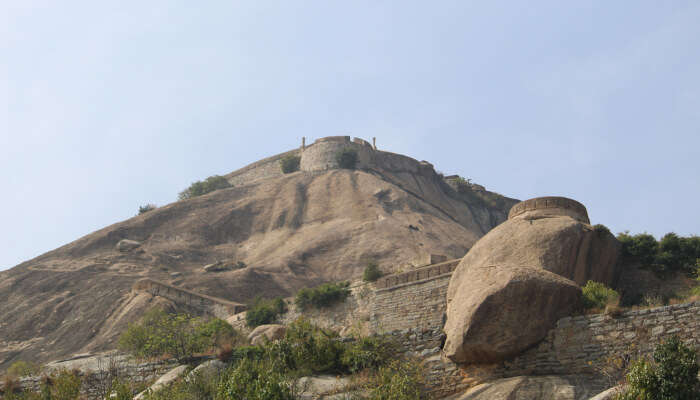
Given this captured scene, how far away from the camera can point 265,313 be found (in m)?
31.5

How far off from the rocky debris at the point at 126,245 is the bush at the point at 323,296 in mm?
20497

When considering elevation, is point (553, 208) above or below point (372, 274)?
above

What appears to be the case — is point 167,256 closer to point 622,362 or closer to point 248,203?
point 248,203

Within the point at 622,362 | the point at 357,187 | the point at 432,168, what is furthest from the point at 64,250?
the point at 622,362

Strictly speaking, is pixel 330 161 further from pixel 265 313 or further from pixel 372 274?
pixel 372 274

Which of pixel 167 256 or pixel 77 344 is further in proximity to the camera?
pixel 167 256

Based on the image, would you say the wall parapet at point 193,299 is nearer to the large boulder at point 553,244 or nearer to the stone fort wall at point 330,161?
the large boulder at point 553,244

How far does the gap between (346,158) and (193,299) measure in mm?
27842

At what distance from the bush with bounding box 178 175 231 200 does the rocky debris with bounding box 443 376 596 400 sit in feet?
182

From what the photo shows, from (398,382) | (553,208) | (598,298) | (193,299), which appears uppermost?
(553,208)

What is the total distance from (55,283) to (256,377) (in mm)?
32090

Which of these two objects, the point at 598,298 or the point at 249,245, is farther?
the point at 249,245

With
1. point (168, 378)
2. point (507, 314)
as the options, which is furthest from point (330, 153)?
point (507, 314)

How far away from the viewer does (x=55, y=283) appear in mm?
40375
